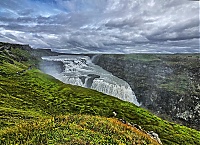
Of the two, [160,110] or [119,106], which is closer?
[119,106]

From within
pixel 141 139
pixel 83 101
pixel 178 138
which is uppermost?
pixel 141 139

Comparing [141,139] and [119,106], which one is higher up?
[141,139]

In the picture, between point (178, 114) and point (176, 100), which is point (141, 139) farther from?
point (176, 100)

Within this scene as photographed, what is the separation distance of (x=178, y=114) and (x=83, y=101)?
99.8 m

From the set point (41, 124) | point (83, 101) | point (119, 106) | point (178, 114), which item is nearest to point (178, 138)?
point (119, 106)

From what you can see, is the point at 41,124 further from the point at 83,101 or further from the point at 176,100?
the point at 176,100

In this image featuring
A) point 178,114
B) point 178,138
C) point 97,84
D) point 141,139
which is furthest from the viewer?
point 97,84

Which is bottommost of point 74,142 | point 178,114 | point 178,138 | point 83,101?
point 178,114

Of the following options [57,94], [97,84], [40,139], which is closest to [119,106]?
[57,94]

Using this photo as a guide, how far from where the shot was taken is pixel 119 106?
11525 cm

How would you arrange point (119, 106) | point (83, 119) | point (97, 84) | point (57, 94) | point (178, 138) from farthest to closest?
point (97, 84) → point (57, 94) → point (119, 106) → point (178, 138) → point (83, 119)

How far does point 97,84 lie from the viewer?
19175 centimetres

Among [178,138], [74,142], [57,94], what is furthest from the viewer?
[57,94]

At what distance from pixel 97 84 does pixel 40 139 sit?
17128 centimetres
